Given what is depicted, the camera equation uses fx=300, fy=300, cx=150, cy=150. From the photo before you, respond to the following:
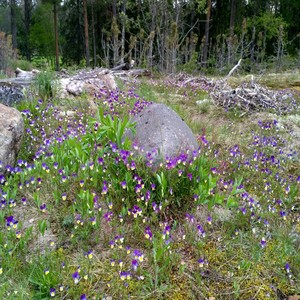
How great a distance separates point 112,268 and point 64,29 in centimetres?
2819

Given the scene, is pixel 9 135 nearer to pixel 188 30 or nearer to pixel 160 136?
pixel 160 136

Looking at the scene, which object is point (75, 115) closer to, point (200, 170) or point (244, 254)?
point (200, 170)

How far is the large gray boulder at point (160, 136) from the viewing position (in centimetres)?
288

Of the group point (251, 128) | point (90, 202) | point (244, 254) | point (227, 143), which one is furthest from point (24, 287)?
point (251, 128)

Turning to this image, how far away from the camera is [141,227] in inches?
95.4

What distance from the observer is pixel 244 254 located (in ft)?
7.30

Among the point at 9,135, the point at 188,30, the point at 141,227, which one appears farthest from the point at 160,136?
the point at 188,30

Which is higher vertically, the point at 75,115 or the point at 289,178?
the point at 75,115

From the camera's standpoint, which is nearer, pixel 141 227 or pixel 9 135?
pixel 141 227

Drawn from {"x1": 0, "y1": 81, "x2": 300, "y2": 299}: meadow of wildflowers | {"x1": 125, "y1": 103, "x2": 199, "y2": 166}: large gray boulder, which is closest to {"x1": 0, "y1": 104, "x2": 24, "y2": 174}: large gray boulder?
{"x1": 0, "y1": 81, "x2": 300, "y2": 299}: meadow of wildflowers

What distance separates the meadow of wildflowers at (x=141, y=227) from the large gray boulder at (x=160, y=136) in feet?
0.50

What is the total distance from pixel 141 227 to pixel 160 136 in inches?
39.9

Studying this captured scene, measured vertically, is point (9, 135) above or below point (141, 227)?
above

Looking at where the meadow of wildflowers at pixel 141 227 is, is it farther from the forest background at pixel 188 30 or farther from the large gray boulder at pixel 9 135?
the forest background at pixel 188 30
